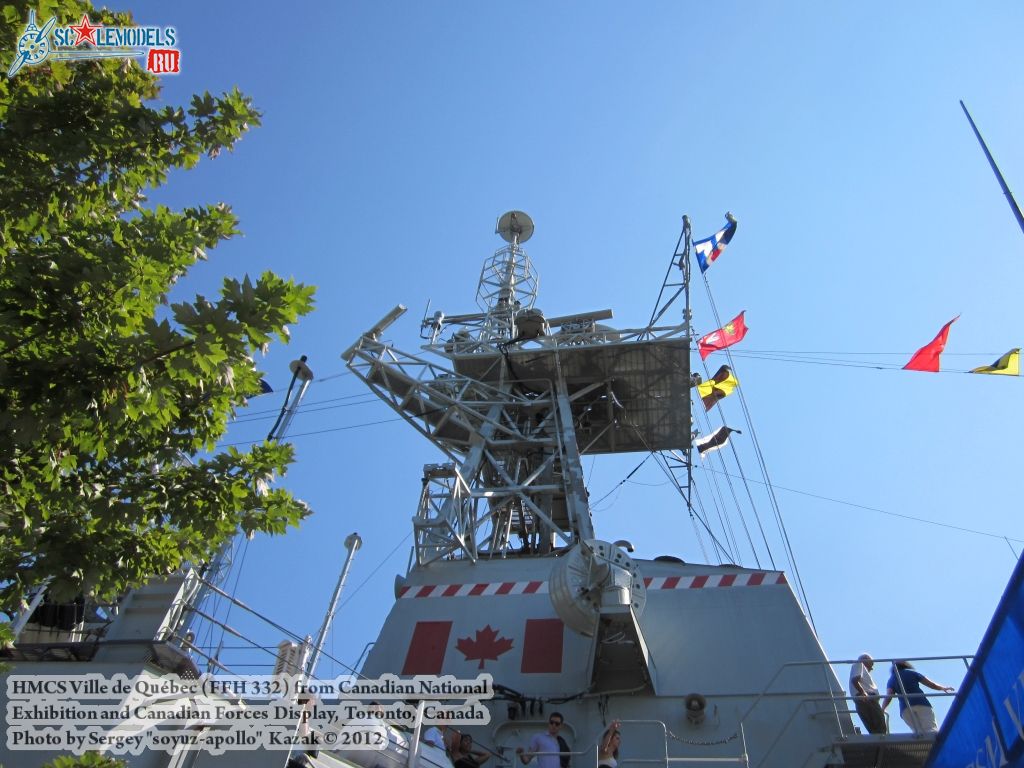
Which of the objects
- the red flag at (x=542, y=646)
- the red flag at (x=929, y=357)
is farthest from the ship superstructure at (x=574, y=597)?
the red flag at (x=929, y=357)

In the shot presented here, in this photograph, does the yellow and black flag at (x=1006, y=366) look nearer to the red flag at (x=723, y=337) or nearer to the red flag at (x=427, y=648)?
the red flag at (x=723, y=337)

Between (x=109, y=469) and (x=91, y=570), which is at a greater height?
(x=109, y=469)

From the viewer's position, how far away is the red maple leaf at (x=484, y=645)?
11.2 meters

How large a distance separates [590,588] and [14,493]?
21.7 feet

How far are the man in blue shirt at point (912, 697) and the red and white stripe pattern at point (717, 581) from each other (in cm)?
273

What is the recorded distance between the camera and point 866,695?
354 inches

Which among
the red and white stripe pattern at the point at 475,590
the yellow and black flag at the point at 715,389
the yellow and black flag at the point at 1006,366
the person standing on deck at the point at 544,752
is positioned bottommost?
the person standing on deck at the point at 544,752

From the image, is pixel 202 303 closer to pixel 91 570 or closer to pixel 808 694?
pixel 91 570

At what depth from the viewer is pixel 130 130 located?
5801 mm

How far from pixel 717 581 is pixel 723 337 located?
7.25 metres

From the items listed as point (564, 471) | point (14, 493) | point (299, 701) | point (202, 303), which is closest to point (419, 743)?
point (299, 701)

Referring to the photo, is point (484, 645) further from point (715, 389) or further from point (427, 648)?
point (715, 389)

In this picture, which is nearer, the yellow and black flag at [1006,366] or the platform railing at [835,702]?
the platform railing at [835,702]

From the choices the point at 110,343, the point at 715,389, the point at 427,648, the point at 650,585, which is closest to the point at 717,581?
the point at 650,585
